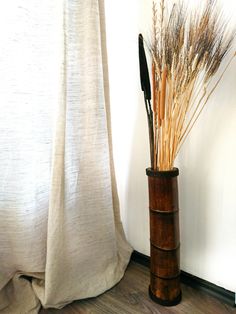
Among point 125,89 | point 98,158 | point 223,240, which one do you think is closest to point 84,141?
point 98,158

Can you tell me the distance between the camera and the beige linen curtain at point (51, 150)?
94cm

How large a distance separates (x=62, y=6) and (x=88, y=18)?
134 mm

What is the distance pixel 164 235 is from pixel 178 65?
71 centimetres

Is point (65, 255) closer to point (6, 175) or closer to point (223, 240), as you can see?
point (6, 175)

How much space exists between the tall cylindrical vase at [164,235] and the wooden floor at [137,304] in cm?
4

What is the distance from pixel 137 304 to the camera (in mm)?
1104

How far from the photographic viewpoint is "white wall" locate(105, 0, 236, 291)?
41.0 inches

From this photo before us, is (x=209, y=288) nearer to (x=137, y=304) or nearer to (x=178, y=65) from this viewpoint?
(x=137, y=304)

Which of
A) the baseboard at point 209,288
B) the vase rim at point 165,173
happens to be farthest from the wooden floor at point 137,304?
the vase rim at point 165,173

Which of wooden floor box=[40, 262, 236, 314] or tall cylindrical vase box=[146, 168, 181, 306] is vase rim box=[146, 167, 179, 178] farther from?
wooden floor box=[40, 262, 236, 314]

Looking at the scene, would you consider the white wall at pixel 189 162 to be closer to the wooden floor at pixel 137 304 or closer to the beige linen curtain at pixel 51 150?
the wooden floor at pixel 137 304

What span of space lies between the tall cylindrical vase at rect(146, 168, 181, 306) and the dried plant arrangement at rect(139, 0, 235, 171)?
64 millimetres

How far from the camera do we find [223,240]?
A: 1093 millimetres

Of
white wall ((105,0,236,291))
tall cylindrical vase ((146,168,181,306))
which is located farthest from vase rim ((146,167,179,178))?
white wall ((105,0,236,291))
